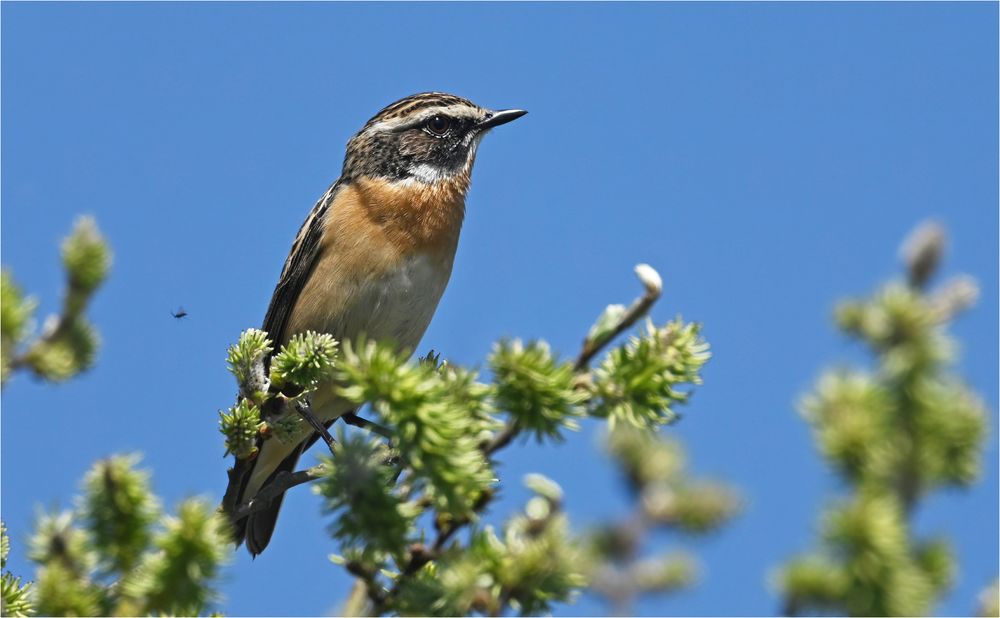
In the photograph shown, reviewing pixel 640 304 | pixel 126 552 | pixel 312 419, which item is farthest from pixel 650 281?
pixel 312 419

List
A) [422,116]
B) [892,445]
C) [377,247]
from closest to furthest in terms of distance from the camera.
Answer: [892,445]
[377,247]
[422,116]

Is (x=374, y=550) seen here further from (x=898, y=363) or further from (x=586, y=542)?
(x=898, y=363)

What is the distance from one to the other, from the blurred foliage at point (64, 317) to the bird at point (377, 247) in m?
4.44

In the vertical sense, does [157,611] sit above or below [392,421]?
below

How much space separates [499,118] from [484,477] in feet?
21.9

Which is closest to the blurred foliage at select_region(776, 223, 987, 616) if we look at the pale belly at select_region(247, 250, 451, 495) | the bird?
the bird

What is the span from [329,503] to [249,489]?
5.49m

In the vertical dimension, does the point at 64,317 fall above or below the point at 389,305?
below

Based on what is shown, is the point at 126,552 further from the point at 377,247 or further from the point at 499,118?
the point at 499,118

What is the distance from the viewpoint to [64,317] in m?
2.99

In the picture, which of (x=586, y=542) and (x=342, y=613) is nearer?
(x=586, y=542)

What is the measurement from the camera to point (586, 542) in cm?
231

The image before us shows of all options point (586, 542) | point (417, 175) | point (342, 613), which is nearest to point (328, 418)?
point (417, 175)

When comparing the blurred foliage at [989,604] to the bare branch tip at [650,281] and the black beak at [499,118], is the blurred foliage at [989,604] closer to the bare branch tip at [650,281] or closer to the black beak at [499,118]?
the bare branch tip at [650,281]
